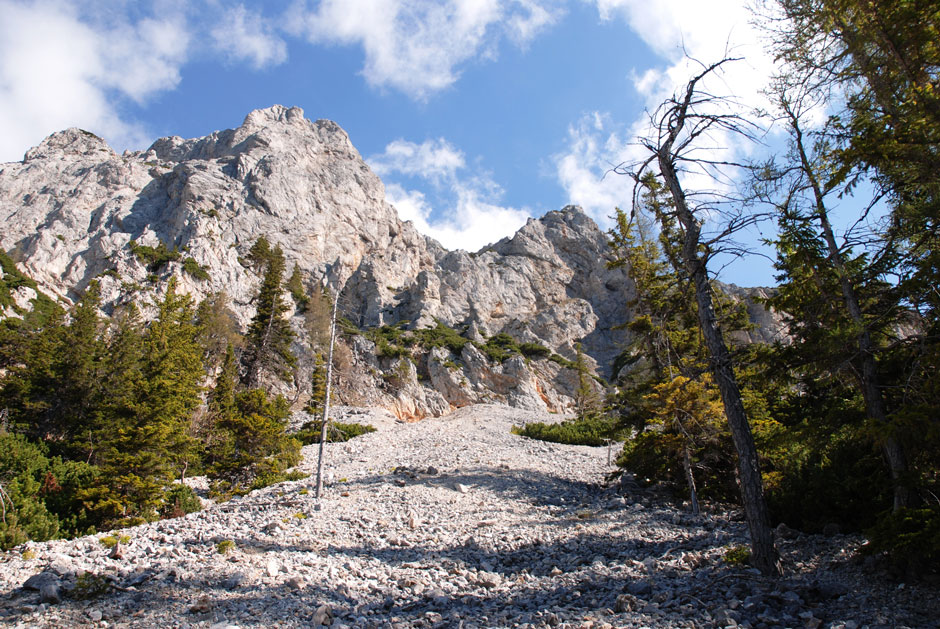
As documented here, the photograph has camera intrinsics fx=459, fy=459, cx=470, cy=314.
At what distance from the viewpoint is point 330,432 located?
2755 centimetres

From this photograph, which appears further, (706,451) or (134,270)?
(134,270)

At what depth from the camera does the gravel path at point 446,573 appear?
5957mm

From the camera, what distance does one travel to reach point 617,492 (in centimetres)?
1617

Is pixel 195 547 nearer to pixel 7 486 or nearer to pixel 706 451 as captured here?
pixel 7 486

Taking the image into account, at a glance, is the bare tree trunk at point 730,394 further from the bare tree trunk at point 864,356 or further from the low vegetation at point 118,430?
the low vegetation at point 118,430

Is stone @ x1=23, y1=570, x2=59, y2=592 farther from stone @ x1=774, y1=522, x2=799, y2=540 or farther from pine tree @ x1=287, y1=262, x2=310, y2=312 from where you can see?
pine tree @ x1=287, y1=262, x2=310, y2=312

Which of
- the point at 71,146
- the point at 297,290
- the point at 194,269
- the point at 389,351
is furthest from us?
the point at 71,146

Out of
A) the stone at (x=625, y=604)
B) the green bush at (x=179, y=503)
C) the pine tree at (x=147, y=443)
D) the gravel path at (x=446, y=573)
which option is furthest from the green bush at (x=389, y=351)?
the stone at (x=625, y=604)

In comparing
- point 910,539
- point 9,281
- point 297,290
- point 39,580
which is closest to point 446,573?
point 39,580

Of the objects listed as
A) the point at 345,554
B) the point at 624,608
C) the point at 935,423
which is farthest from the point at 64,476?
the point at 935,423

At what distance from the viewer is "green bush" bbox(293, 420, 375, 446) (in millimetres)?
27836

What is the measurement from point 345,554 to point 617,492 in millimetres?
10320

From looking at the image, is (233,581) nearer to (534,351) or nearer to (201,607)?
(201,607)

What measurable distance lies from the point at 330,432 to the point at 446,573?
2083 centimetres
